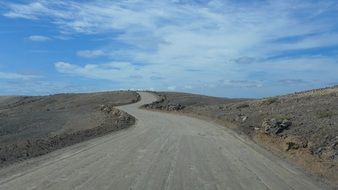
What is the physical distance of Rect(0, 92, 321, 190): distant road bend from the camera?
13602 millimetres

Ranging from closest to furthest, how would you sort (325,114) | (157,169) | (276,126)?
(157,169) → (276,126) → (325,114)

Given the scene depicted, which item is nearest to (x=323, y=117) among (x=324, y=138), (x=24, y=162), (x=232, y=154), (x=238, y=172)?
(x=324, y=138)

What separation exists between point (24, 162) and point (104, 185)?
6.15m

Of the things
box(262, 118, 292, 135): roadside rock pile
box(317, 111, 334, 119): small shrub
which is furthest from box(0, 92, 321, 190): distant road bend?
box(317, 111, 334, 119): small shrub

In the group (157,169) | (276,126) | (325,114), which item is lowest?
(157,169)

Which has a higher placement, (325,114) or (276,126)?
(325,114)

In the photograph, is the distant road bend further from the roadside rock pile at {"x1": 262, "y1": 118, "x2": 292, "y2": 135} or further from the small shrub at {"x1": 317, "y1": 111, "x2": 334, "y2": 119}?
the small shrub at {"x1": 317, "y1": 111, "x2": 334, "y2": 119}

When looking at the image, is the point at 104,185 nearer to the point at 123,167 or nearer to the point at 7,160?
the point at 123,167

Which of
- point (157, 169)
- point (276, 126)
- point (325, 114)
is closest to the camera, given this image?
point (157, 169)

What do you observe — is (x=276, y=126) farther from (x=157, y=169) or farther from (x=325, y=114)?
(x=157, y=169)

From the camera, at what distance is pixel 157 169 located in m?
16.3

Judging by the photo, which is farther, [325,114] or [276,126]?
[325,114]

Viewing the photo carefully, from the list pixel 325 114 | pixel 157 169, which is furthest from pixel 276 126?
pixel 157 169

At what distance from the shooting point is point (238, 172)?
15.8 metres
